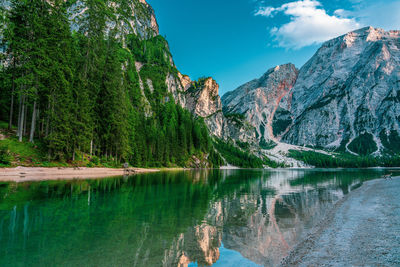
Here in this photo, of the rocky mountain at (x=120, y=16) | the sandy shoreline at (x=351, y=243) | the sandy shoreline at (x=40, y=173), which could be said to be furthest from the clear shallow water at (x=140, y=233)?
the rocky mountain at (x=120, y=16)

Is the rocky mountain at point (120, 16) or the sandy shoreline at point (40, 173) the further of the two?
the rocky mountain at point (120, 16)

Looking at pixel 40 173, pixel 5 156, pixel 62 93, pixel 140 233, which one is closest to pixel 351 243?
pixel 140 233

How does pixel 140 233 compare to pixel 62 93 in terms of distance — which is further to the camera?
pixel 62 93

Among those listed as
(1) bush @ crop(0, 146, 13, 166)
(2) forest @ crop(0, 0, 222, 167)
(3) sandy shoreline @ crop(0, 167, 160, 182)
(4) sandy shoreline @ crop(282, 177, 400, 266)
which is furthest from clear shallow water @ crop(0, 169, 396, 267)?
(2) forest @ crop(0, 0, 222, 167)

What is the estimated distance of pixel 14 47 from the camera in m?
38.7

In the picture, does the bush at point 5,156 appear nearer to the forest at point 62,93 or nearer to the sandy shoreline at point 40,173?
the sandy shoreline at point 40,173

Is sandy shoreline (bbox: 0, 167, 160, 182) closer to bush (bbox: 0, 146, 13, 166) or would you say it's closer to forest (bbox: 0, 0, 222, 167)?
bush (bbox: 0, 146, 13, 166)

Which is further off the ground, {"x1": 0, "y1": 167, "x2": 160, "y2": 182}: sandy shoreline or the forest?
the forest

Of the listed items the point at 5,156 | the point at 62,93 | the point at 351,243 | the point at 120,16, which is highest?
the point at 120,16

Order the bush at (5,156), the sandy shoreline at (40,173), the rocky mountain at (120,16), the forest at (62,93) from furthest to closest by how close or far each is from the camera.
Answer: the rocky mountain at (120,16)
the forest at (62,93)
the bush at (5,156)
the sandy shoreline at (40,173)

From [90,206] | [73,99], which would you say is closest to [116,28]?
[73,99]

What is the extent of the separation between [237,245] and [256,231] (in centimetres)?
276

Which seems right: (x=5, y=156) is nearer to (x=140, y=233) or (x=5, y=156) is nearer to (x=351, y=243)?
(x=140, y=233)

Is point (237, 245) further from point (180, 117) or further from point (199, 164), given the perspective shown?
point (180, 117)
